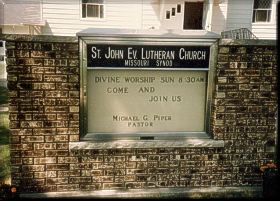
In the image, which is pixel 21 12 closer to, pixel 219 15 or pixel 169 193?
pixel 219 15

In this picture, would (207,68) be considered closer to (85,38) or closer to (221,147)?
(221,147)

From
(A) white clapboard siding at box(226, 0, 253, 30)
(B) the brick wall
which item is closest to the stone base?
(B) the brick wall

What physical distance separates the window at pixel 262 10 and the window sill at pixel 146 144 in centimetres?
1064

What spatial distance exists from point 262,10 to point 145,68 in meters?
11.1

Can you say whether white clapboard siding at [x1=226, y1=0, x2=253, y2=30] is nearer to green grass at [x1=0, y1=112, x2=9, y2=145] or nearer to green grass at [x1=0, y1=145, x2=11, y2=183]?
green grass at [x1=0, y1=112, x2=9, y2=145]

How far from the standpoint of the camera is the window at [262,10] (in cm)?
1373

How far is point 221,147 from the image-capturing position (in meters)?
4.48

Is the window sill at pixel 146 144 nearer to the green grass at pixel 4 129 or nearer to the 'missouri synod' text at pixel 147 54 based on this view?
the 'missouri synod' text at pixel 147 54

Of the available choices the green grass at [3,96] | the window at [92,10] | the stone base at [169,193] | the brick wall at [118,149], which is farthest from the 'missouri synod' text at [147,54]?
the window at [92,10]

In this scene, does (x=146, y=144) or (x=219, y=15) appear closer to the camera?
(x=146, y=144)

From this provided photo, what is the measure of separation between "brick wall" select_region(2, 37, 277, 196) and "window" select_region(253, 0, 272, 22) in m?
10.2

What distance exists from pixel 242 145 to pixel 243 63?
1072 millimetres

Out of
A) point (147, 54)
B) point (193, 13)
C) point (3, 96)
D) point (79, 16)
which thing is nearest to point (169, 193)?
point (147, 54)

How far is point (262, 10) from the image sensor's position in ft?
45.1
